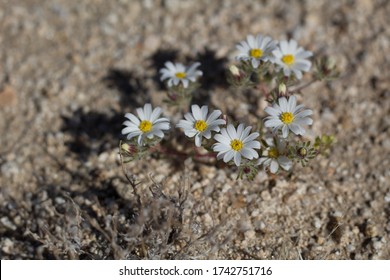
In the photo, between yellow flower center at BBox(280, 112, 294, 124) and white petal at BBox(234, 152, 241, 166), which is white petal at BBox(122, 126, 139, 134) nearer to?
white petal at BBox(234, 152, 241, 166)

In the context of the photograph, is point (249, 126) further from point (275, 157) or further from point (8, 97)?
point (8, 97)

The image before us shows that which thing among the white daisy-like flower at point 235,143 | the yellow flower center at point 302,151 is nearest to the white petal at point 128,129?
the white daisy-like flower at point 235,143

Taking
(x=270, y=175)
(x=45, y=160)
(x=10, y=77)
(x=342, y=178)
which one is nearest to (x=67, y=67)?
(x=10, y=77)

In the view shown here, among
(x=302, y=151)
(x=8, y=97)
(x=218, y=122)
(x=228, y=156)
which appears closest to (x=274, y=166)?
(x=302, y=151)

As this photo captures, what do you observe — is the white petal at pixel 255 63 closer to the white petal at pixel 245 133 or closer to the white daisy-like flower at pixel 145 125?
the white petal at pixel 245 133

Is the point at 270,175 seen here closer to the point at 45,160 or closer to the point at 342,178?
the point at 342,178

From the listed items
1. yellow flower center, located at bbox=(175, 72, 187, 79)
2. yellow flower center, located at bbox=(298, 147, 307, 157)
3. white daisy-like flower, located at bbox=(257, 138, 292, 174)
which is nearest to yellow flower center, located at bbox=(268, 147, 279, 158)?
white daisy-like flower, located at bbox=(257, 138, 292, 174)
